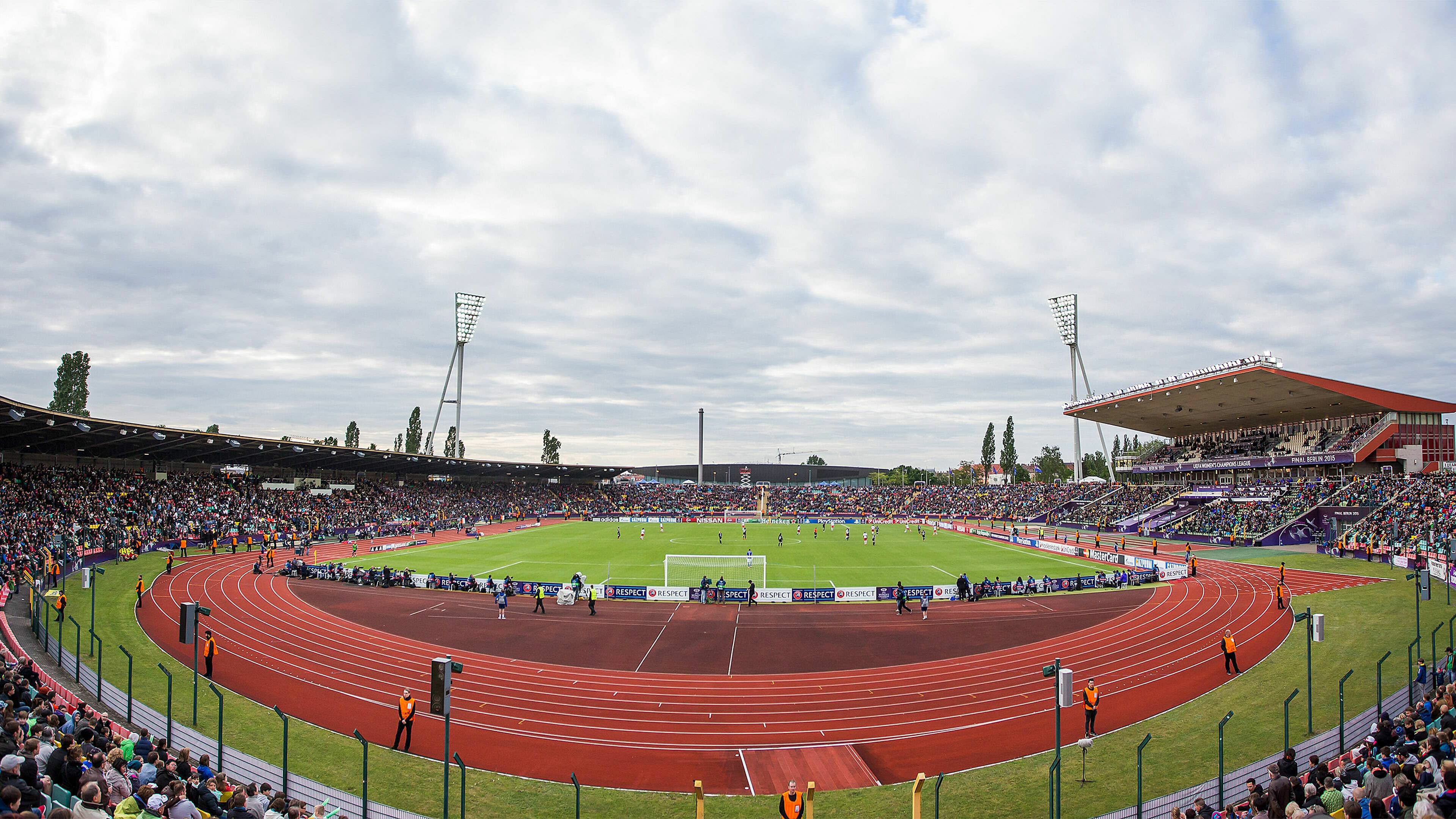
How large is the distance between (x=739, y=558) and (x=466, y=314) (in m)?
71.2

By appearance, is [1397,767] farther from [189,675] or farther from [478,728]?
[189,675]

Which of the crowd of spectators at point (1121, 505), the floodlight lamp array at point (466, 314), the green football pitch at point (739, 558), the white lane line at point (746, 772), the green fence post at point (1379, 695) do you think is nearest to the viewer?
the green fence post at point (1379, 695)

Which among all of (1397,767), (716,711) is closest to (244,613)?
(716,711)

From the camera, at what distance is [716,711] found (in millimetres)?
18141

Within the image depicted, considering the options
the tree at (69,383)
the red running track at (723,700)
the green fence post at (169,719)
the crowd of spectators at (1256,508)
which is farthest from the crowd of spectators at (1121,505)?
the tree at (69,383)

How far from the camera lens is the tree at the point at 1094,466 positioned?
164m

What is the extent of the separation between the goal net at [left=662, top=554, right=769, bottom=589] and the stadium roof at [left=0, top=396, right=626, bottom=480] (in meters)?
31.9

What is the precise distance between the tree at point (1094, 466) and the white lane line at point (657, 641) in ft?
509

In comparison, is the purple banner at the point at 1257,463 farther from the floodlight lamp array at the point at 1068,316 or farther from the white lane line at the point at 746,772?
the white lane line at the point at 746,772

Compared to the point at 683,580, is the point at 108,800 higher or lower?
higher

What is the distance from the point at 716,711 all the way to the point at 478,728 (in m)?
5.85

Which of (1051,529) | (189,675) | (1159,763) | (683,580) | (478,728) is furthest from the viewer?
(1051,529)

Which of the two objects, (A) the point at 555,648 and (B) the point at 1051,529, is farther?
(B) the point at 1051,529

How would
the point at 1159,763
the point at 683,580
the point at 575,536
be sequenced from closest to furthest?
the point at 1159,763, the point at 683,580, the point at 575,536
